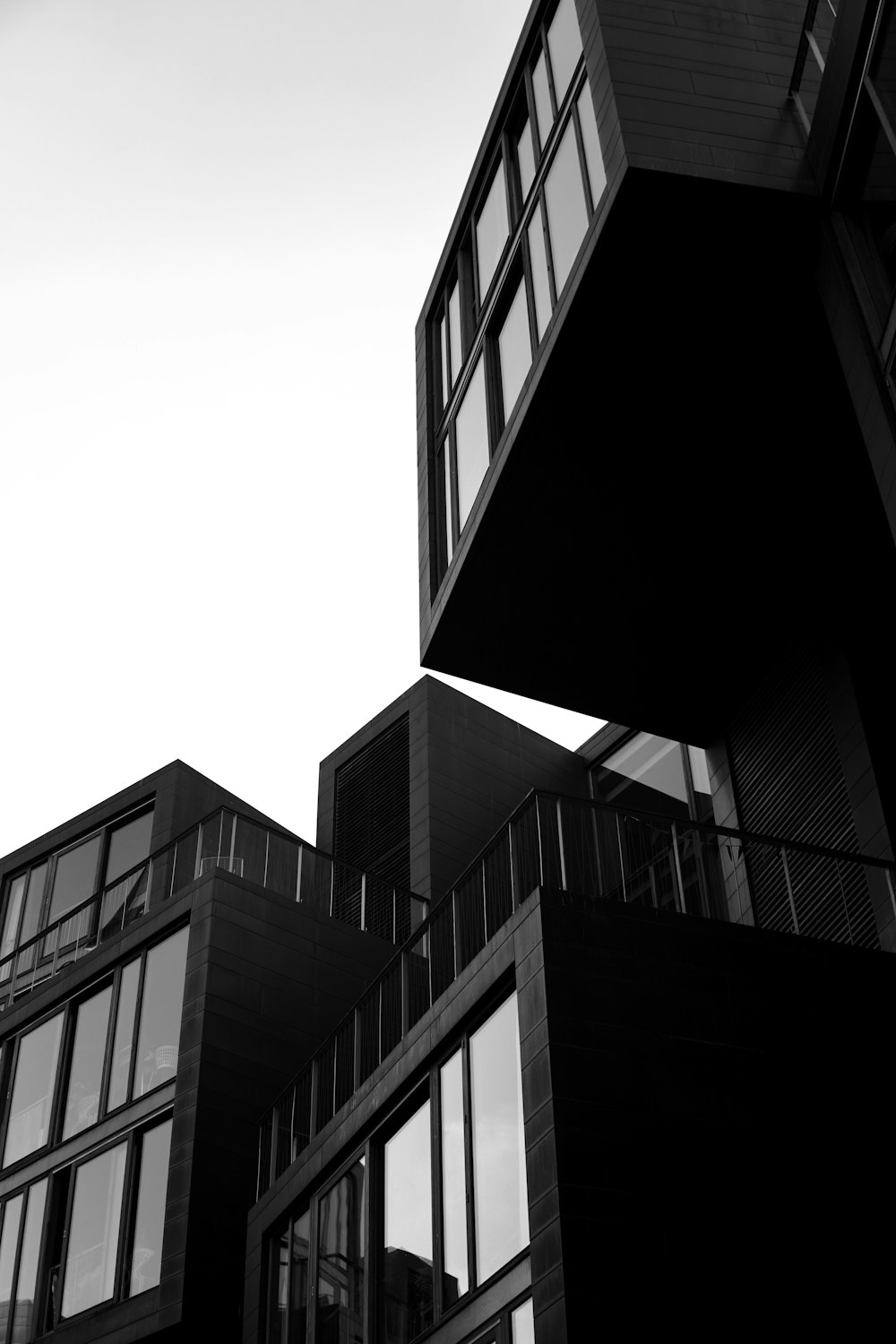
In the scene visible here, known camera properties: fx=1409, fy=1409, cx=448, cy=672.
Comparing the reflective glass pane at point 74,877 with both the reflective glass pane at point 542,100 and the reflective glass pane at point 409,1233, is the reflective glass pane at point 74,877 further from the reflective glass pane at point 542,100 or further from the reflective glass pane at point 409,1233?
the reflective glass pane at point 542,100

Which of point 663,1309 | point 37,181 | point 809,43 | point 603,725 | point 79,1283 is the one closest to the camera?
point 663,1309

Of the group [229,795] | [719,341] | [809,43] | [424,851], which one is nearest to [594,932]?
[719,341]

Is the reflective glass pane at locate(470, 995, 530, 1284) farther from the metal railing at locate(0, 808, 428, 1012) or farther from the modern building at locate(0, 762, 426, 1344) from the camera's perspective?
the metal railing at locate(0, 808, 428, 1012)

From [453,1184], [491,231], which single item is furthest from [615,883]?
[491,231]

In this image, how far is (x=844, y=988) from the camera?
13.3 metres

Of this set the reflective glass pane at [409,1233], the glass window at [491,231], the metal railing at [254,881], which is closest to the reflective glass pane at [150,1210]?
the metal railing at [254,881]

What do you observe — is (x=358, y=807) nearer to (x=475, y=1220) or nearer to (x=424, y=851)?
(x=424, y=851)

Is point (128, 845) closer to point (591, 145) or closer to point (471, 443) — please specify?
point (471, 443)

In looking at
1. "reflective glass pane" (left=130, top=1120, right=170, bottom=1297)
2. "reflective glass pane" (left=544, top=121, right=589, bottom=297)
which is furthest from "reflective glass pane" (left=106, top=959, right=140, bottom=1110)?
"reflective glass pane" (left=544, top=121, right=589, bottom=297)

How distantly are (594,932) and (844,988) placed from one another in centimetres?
258

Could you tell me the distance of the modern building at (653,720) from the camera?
11.5 meters

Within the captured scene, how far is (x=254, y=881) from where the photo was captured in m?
23.2

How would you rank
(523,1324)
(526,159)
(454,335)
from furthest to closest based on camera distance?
(454,335)
(526,159)
(523,1324)

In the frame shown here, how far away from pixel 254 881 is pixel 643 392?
11.7 m
